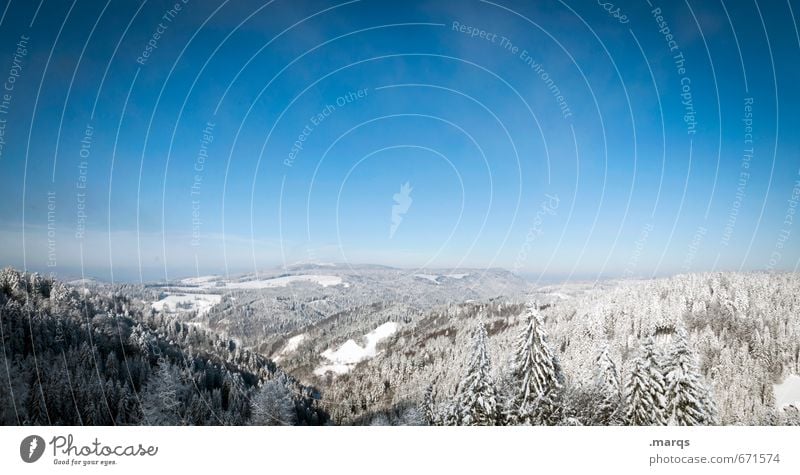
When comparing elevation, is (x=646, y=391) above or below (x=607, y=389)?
above

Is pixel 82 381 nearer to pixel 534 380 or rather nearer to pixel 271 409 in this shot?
pixel 271 409

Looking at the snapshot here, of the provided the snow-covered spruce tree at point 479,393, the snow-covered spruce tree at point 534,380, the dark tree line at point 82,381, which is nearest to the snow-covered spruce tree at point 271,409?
the dark tree line at point 82,381

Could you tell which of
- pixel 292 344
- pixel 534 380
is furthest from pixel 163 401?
pixel 292 344

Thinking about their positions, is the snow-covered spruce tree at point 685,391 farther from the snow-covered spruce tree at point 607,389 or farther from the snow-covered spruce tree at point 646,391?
the snow-covered spruce tree at point 607,389
